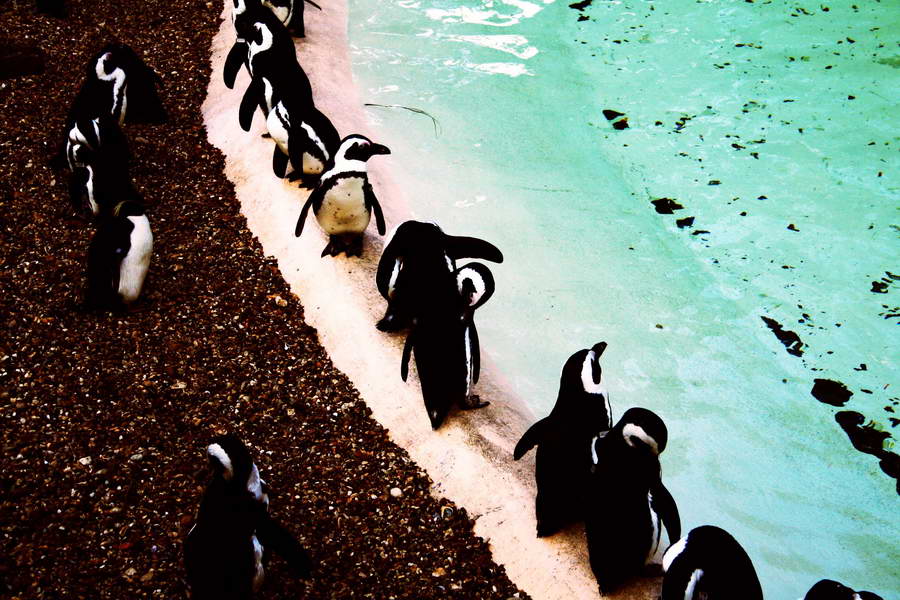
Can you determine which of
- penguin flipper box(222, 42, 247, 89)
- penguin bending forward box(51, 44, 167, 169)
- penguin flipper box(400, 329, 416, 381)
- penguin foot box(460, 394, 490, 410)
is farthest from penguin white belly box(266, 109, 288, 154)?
penguin foot box(460, 394, 490, 410)

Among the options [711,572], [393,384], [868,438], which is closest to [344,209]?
[393,384]

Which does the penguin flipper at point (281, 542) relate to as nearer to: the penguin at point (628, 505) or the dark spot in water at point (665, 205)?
the penguin at point (628, 505)

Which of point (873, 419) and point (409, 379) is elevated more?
point (409, 379)

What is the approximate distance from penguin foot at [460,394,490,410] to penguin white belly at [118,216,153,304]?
1451 mm

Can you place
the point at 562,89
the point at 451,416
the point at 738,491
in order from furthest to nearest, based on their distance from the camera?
the point at 562,89, the point at 738,491, the point at 451,416

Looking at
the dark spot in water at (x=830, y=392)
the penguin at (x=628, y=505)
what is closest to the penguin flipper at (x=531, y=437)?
the penguin at (x=628, y=505)

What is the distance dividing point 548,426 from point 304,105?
2.09 metres

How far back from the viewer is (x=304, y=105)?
12.2ft

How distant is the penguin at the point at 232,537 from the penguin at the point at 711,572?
39.9 inches

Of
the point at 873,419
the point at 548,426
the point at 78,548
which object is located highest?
the point at 548,426

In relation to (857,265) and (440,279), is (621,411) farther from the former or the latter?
(857,265)

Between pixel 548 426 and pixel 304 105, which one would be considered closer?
pixel 548 426

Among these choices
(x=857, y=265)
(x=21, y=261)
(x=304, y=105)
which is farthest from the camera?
(x=857, y=265)

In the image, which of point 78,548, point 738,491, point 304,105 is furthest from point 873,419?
point 78,548
